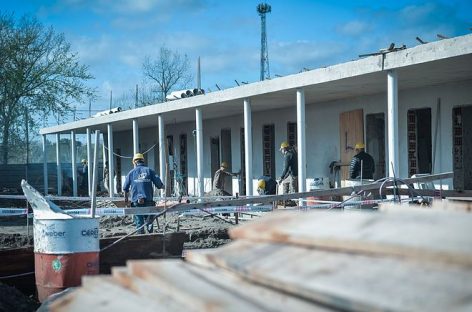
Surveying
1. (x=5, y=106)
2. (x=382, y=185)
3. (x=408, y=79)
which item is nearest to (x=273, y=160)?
(x=408, y=79)

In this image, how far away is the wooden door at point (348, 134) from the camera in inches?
629

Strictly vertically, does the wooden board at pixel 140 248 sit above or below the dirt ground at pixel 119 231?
above

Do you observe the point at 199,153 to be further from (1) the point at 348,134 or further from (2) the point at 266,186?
(1) the point at 348,134

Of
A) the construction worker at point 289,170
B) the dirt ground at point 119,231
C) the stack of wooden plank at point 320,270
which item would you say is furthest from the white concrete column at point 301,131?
the stack of wooden plank at point 320,270

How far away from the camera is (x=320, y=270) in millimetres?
2250

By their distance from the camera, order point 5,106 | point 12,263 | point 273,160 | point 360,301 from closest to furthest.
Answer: point 360,301 → point 12,263 → point 273,160 → point 5,106

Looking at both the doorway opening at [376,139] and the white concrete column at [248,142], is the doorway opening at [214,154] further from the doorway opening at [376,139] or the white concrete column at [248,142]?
the doorway opening at [376,139]

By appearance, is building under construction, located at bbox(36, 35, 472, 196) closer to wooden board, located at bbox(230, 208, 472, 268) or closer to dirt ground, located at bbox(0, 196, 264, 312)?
dirt ground, located at bbox(0, 196, 264, 312)

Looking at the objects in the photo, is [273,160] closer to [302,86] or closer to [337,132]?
[337,132]

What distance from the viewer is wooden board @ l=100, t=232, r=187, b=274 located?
8.32 metres

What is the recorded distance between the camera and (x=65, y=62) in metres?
38.6

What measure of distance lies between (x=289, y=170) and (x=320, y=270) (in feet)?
46.9

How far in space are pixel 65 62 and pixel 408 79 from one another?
97.0 feet

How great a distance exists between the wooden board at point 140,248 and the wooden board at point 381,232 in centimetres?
582
